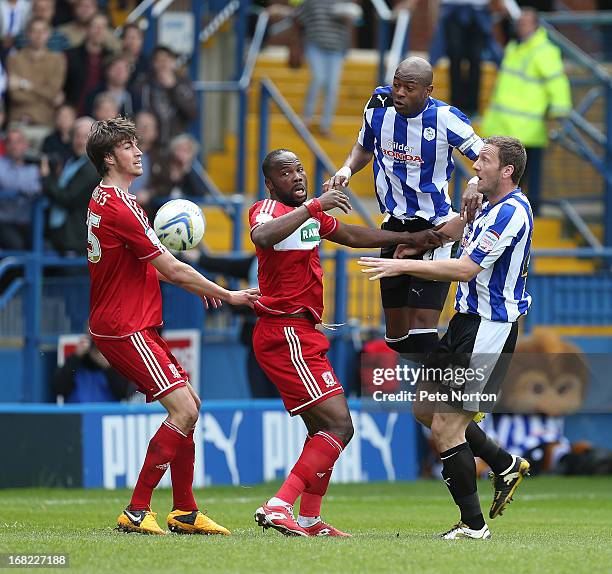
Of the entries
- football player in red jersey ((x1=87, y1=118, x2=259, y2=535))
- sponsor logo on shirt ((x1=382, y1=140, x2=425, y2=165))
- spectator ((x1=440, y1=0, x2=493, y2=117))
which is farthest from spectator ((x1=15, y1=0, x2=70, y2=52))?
football player in red jersey ((x1=87, y1=118, x2=259, y2=535))

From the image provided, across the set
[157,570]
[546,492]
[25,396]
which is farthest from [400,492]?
[157,570]

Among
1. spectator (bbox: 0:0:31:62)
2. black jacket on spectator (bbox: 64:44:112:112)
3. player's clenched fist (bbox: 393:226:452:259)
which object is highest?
spectator (bbox: 0:0:31:62)

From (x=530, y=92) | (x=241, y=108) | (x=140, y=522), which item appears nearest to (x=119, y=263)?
(x=140, y=522)

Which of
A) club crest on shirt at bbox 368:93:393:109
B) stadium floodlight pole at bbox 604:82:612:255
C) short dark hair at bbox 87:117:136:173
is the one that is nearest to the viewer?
short dark hair at bbox 87:117:136:173

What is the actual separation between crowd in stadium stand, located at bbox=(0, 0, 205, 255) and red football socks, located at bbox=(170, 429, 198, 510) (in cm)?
592

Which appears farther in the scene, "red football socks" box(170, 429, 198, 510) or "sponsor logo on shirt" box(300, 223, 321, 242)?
"red football socks" box(170, 429, 198, 510)

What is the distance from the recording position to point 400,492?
1395 centimetres

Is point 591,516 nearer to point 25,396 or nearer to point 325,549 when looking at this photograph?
point 325,549

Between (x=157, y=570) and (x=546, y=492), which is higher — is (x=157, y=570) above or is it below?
above

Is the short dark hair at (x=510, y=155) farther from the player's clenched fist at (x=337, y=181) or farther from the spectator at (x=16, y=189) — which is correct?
the spectator at (x=16, y=189)

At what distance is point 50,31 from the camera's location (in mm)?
17172

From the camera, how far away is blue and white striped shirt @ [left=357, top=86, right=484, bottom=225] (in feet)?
32.3

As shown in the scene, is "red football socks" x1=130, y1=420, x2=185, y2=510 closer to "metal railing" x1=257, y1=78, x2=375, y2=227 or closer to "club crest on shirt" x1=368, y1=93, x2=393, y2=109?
"club crest on shirt" x1=368, y1=93, x2=393, y2=109

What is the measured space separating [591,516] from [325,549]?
4.05 metres
